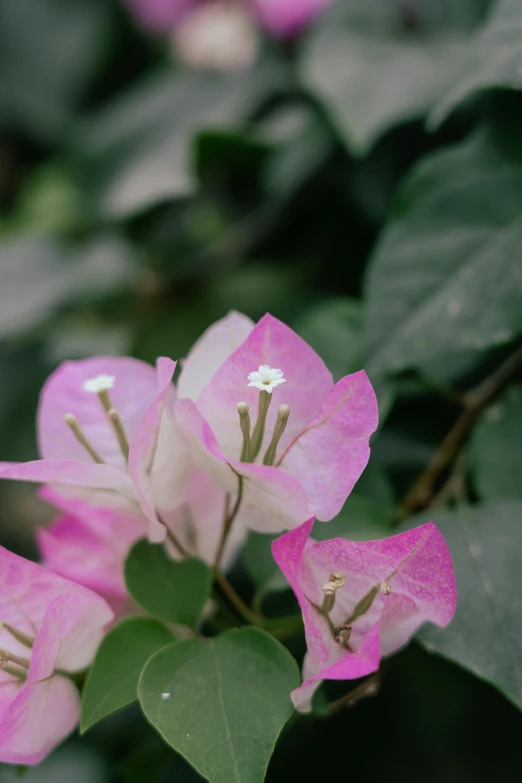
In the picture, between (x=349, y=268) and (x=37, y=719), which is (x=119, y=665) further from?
(x=349, y=268)

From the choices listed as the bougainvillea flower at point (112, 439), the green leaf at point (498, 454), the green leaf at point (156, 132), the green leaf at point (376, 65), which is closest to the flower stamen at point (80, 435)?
the bougainvillea flower at point (112, 439)

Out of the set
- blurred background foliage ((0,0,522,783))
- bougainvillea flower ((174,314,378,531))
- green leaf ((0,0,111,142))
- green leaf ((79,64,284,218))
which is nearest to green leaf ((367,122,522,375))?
blurred background foliage ((0,0,522,783))

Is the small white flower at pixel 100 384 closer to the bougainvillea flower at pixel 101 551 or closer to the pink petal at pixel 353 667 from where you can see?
the bougainvillea flower at pixel 101 551

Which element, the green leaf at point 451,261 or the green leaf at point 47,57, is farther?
the green leaf at point 47,57

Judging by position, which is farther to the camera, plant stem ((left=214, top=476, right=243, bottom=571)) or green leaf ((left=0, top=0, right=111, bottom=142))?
green leaf ((left=0, top=0, right=111, bottom=142))

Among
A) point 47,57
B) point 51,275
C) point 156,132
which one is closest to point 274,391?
point 51,275

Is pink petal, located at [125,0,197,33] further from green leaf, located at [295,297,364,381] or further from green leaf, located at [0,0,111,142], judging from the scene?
green leaf, located at [295,297,364,381]
